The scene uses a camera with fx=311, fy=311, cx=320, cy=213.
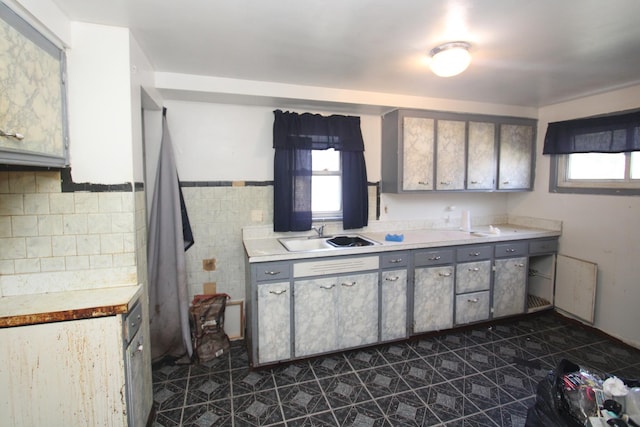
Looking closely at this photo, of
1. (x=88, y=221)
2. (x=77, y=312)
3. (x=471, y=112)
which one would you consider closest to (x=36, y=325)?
(x=77, y=312)

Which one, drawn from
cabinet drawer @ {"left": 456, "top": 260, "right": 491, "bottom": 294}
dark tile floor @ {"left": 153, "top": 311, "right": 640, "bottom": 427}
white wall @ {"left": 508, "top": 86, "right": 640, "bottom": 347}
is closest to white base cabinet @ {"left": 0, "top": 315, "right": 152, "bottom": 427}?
dark tile floor @ {"left": 153, "top": 311, "right": 640, "bottom": 427}

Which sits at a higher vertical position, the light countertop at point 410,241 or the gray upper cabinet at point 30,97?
the gray upper cabinet at point 30,97

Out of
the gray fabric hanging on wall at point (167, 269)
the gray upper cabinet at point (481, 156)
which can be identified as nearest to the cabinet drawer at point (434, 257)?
the gray upper cabinet at point (481, 156)

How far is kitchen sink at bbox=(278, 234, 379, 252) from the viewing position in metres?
2.79

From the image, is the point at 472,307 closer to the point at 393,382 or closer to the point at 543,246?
the point at 543,246

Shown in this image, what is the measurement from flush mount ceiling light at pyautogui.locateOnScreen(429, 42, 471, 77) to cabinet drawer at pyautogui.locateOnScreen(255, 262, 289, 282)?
1.72 meters

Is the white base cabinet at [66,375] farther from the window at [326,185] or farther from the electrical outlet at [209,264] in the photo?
the window at [326,185]

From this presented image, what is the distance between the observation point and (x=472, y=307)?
9.80 ft

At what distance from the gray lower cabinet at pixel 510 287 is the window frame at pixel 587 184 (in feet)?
2.90

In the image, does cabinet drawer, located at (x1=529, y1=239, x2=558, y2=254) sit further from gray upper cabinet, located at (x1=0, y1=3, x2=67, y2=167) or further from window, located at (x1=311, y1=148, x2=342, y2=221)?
gray upper cabinet, located at (x1=0, y1=3, x2=67, y2=167)

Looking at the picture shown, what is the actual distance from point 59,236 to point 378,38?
2070mm

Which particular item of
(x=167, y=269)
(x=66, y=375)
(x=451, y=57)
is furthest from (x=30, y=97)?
(x=451, y=57)

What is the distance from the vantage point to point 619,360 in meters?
2.56

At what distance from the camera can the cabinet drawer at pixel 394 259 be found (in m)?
2.65
